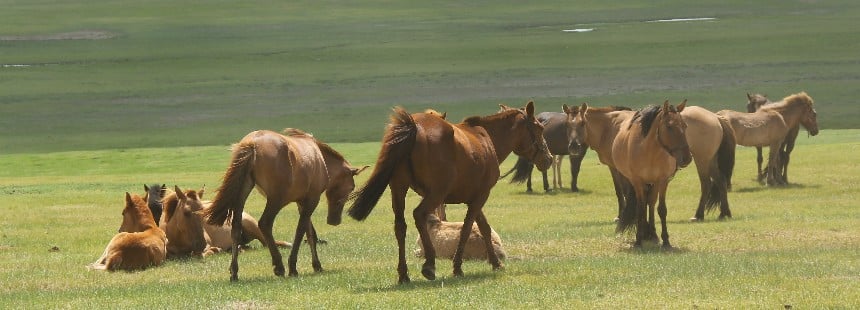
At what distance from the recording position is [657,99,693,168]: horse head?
643 inches

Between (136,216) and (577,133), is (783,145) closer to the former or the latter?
(577,133)

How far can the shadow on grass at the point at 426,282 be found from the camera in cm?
1210

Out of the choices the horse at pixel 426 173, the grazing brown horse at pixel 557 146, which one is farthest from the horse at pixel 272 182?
the grazing brown horse at pixel 557 146

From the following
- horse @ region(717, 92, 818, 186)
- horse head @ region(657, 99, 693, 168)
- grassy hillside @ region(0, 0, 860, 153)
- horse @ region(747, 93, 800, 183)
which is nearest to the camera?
horse head @ region(657, 99, 693, 168)

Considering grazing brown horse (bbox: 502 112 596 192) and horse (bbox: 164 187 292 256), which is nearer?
horse (bbox: 164 187 292 256)

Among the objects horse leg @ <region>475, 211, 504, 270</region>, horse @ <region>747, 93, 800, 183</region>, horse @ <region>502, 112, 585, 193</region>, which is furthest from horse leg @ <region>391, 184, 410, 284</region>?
horse @ <region>747, 93, 800, 183</region>

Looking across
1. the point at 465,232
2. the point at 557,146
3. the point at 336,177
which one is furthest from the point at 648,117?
the point at 557,146

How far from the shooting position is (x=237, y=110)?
58.3 metres

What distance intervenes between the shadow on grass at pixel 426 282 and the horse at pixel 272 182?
1.37m

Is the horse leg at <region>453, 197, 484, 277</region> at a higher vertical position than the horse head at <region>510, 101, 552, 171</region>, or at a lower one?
lower

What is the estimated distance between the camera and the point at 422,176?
12.6m

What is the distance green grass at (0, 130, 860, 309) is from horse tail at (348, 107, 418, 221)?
85 centimetres

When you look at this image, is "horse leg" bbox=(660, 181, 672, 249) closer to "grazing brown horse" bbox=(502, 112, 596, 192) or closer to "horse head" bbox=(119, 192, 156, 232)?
"horse head" bbox=(119, 192, 156, 232)

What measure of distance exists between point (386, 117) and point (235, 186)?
1592 inches
